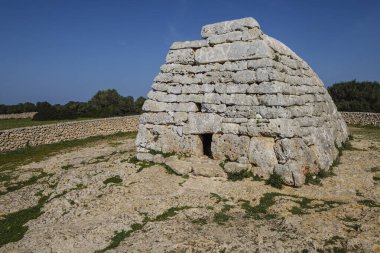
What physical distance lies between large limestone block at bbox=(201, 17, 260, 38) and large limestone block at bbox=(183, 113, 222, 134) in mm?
2550

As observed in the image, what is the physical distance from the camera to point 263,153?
8688 mm

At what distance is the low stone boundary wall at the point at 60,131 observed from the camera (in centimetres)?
1744

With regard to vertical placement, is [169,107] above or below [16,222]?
above

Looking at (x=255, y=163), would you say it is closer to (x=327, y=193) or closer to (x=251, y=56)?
(x=327, y=193)

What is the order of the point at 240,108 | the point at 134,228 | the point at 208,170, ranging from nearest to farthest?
the point at 134,228 < the point at 208,170 < the point at 240,108

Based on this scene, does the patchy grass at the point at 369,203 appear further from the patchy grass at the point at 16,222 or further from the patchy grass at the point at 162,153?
the patchy grass at the point at 16,222

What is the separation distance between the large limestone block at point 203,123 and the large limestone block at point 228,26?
8.37 ft

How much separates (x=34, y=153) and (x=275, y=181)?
42.8 ft

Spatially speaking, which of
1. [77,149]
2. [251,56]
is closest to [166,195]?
[251,56]

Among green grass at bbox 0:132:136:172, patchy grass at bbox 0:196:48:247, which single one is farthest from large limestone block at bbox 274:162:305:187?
green grass at bbox 0:132:136:172

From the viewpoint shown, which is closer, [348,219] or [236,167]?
[348,219]

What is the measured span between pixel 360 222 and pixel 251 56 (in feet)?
17.1

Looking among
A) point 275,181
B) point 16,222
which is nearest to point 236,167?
point 275,181

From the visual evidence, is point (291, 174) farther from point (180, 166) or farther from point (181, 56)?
point (181, 56)
